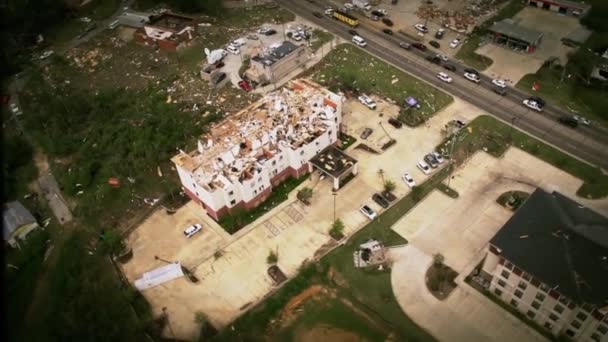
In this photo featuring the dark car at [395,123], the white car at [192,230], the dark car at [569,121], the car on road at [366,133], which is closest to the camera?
the white car at [192,230]

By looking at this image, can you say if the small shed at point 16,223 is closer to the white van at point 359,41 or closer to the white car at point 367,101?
the white car at point 367,101

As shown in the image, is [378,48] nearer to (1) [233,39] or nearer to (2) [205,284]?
(1) [233,39]

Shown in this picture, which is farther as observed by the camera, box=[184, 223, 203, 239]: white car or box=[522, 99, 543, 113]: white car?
box=[522, 99, 543, 113]: white car

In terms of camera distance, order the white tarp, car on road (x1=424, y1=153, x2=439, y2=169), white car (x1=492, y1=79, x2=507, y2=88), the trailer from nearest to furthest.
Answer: the white tarp < car on road (x1=424, y1=153, x2=439, y2=169) < white car (x1=492, y1=79, x2=507, y2=88) < the trailer

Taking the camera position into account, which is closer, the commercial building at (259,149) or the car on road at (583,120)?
the commercial building at (259,149)

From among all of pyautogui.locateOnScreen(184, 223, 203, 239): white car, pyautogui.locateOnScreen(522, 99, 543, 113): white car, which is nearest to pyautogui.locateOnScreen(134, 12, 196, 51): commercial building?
pyautogui.locateOnScreen(184, 223, 203, 239): white car

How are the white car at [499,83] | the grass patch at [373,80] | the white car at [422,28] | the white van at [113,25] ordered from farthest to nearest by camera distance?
1. the white van at [113,25]
2. the white car at [422,28]
3. the white car at [499,83]
4. the grass patch at [373,80]

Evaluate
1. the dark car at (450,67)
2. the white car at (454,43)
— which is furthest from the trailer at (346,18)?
the dark car at (450,67)

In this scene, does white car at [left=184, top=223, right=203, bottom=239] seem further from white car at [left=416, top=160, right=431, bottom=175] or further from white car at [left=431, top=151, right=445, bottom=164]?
white car at [left=431, top=151, right=445, bottom=164]

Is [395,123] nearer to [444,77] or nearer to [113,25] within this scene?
[444,77]
